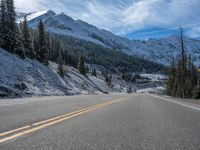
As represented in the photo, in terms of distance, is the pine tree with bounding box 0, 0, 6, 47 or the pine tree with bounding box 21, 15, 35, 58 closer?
the pine tree with bounding box 0, 0, 6, 47

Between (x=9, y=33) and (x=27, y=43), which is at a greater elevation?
(x=9, y=33)

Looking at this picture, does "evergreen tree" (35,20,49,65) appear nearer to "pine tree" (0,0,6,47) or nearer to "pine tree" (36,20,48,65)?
"pine tree" (36,20,48,65)

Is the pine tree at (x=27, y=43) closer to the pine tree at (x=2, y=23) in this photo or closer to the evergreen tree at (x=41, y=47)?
the evergreen tree at (x=41, y=47)

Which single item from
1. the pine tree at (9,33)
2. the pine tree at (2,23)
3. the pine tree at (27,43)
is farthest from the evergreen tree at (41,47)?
the pine tree at (2,23)

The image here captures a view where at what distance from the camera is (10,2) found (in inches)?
2274

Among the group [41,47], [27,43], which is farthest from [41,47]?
[27,43]

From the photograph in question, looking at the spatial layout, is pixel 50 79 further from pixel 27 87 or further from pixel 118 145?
pixel 118 145

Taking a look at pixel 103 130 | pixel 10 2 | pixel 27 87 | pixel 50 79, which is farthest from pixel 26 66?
pixel 103 130

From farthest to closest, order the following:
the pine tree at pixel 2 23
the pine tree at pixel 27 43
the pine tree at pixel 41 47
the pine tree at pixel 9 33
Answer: the pine tree at pixel 41 47 → the pine tree at pixel 27 43 → the pine tree at pixel 9 33 → the pine tree at pixel 2 23

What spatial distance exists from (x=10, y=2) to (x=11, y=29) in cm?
763

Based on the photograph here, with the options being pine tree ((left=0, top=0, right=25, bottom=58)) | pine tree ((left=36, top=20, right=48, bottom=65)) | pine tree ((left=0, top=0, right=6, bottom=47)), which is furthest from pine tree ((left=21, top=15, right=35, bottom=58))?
pine tree ((left=0, top=0, right=6, bottom=47))

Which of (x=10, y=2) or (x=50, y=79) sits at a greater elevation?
(x=10, y=2)

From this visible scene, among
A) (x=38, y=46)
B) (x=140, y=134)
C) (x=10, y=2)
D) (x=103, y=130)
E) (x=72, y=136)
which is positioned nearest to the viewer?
(x=72, y=136)

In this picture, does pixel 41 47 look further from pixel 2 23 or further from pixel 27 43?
pixel 2 23
